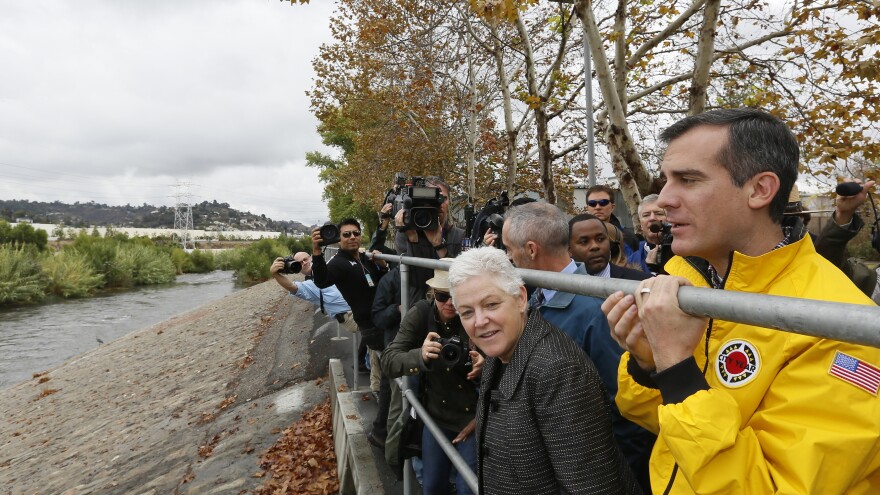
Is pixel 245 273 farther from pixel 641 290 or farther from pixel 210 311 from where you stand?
pixel 641 290

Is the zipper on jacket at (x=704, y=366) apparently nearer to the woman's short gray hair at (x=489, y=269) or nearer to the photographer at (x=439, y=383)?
the woman's short gray hair at (x=489, y=269)

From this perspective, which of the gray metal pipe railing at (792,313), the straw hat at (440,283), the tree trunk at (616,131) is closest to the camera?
the gray metal pipe railing at (792,313)

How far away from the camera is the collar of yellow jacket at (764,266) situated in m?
1.15

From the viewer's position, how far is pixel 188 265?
5841 cm

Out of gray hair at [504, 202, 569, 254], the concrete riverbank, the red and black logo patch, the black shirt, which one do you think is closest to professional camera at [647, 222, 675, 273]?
gray hair at [504, 202, 569, 254]

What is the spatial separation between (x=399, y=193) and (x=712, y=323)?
3.84 m

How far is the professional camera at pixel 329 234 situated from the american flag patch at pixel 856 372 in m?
4.09

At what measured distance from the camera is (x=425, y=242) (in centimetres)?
452

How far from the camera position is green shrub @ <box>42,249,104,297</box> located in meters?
34.9

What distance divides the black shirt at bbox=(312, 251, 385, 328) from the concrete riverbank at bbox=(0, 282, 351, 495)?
219 cm

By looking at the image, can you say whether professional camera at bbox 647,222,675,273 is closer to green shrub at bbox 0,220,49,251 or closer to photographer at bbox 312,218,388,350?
photographer at bbox 312,218,388,350

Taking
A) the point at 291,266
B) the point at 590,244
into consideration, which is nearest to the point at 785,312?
the point at 590,244

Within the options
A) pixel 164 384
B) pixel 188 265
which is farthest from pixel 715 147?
pixel 188 265

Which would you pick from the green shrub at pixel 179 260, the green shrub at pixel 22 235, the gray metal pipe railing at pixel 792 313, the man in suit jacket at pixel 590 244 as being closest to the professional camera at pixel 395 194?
the man in suit jacket at pixel 590 244
